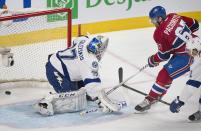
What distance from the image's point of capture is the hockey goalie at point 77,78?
4.43m

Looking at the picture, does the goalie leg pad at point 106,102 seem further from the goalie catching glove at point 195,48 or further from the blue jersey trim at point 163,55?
the goalie catching glove at point 195,48

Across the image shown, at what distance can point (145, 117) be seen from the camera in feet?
15.1

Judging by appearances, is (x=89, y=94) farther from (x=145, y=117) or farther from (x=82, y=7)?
(x=82, y=7)

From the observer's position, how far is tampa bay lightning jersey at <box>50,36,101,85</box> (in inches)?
173

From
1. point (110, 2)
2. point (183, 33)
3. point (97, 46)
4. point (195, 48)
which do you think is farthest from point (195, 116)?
point (110, 2)

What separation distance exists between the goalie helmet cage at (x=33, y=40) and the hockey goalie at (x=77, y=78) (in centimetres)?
37

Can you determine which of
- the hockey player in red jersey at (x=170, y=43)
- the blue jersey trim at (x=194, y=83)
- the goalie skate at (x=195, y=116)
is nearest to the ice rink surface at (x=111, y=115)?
the goalie skate at (x=195, y=116)

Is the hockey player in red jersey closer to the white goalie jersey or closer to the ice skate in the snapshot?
the ice skate

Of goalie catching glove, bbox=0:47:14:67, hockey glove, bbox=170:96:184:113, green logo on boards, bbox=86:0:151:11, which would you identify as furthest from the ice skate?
green logo on boards, bbox=86:0:151:11

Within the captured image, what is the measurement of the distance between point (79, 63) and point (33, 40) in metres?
0.84

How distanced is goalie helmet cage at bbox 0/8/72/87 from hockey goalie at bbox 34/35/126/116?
375mm

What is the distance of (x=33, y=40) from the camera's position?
5.21 metres

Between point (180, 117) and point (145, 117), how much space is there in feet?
0.91

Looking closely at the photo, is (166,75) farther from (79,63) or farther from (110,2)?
(110,2)
